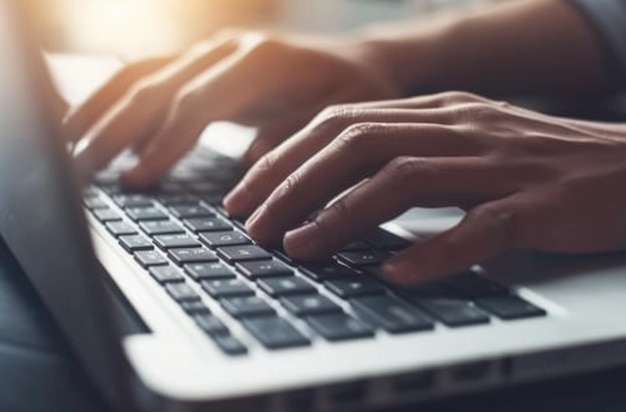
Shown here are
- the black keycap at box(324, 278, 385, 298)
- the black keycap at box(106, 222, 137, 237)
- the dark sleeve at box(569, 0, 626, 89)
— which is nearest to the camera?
the black keycap at box(324, 278, 385, 298)

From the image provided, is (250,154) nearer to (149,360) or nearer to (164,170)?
(164,170)

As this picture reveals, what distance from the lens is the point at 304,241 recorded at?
1.56ft

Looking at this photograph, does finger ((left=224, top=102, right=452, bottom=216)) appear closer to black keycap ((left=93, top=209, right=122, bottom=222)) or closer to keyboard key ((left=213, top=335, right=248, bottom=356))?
black keycap ((left=93, top=209, right=122, bottom=222))

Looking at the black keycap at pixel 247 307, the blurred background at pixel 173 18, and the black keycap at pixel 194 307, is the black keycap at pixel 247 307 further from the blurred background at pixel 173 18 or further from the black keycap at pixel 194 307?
the blurred background at pixel 173 18

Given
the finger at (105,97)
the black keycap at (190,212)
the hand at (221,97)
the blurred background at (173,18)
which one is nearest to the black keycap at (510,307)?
the black keycap at (190,212)

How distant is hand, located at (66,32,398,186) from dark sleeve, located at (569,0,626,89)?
208 mm

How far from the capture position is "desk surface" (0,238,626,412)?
362 millimetres

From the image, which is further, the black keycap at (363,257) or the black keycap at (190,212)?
the black keycap at (190,212)

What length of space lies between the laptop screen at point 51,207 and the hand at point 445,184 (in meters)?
0.12

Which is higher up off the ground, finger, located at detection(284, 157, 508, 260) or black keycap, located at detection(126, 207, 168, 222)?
finger, located at detection(284, 157, 508, 260)

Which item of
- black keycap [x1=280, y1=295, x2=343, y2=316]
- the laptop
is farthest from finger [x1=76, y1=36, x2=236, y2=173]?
black keycap [x1=280, y1=295, x2=343, y2=316]

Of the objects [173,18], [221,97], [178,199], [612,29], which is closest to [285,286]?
[178,199]

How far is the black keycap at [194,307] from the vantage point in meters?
0.39

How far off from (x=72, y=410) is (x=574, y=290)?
0.22 m
